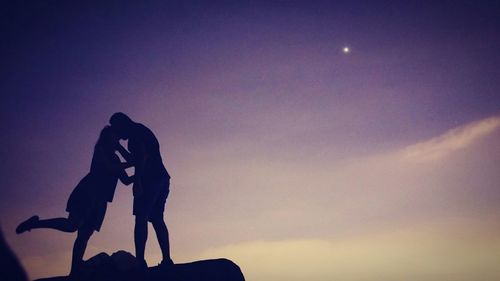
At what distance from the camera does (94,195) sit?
6.52 m

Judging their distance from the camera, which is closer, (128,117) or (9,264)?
(128,117)

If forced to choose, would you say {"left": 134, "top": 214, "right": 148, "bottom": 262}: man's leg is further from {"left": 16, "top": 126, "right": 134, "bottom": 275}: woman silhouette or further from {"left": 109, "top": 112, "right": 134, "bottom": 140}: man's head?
{"left": 109, "top": 112, "right": 134, "bottom": 140}: man's head

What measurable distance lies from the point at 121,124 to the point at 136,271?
2.94 meters

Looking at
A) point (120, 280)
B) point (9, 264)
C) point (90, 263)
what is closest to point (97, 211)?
point (90, 263)

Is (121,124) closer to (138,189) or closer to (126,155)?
(126,155)

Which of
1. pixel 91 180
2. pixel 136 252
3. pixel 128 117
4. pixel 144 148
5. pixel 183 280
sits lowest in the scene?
pixel 183 280

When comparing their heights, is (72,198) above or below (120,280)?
above

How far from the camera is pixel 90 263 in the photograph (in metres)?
6.30

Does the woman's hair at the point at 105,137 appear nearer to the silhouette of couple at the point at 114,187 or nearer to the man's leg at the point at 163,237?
the silhouette of couple at the point at 114,187

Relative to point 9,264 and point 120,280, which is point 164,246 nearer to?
point 120,280

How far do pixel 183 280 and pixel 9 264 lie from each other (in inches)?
196

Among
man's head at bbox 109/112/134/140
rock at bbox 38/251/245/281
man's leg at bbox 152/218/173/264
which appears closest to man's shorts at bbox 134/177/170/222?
man's leg at bbox 152/218/173/264

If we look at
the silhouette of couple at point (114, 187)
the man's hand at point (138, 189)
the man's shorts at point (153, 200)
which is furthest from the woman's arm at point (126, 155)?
the man's shorts at point (153, 200)

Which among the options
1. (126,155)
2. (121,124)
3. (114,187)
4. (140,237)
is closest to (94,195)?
(114,187)
